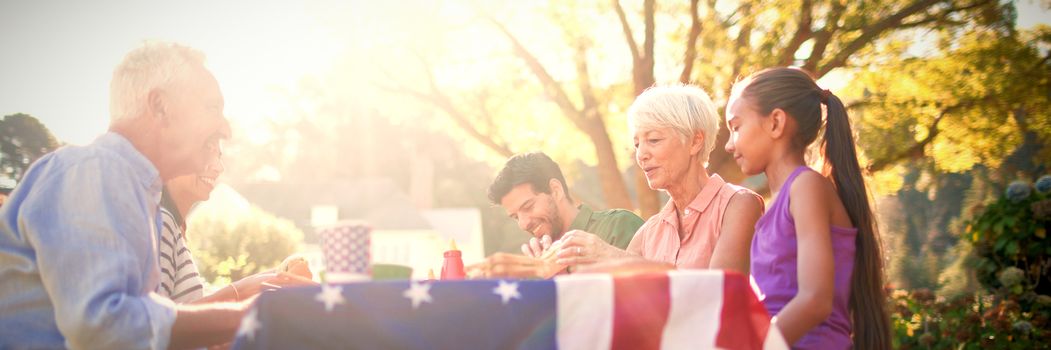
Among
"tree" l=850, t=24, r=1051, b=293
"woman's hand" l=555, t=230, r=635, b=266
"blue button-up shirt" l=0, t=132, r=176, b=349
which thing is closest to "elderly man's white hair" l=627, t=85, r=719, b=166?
"woman's hand" l=555, t=230, r=635, b=266

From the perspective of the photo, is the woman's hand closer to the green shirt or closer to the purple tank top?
the purple tank top

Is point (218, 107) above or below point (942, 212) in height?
above

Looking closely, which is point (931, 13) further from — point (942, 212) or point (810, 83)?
point (942, 212)

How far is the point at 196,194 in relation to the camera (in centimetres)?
301

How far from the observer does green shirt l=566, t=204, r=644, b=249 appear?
3562 millimetres

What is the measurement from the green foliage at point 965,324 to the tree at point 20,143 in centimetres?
468

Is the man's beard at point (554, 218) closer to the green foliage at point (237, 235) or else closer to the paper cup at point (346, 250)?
the paper cup at point (346, 250)

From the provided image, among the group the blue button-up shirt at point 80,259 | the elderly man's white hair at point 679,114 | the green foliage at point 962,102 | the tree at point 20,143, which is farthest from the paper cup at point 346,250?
the green foliage at point 962,102

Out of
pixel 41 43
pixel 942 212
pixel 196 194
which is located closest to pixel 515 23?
pixel 41 43

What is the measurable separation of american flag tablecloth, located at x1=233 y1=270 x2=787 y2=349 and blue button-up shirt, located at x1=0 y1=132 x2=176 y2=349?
12.6 inches

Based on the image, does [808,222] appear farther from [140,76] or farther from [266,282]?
[140,76]

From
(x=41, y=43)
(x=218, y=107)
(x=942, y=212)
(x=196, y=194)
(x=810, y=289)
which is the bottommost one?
(x=942, y=212)

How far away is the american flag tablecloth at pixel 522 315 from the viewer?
57.6 inches

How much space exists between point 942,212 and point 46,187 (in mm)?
24584
